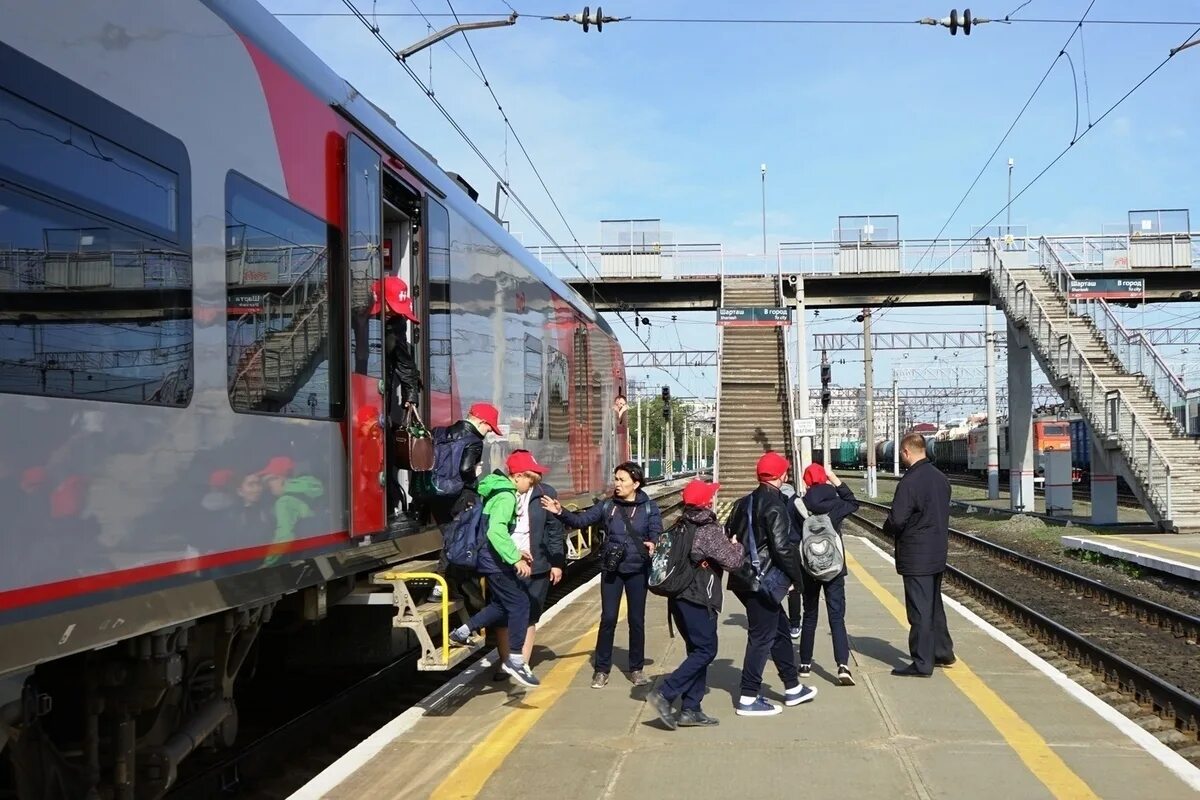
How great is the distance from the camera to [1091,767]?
6074 mm

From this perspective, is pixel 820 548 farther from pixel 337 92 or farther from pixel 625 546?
pixel 337 92

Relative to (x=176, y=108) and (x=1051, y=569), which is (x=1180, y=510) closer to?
(x=1051, y=569)

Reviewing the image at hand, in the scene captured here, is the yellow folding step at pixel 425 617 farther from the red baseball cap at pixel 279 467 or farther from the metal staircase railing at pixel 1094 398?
the metal staircase railing at pixel 1094 398

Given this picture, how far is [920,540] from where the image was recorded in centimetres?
871

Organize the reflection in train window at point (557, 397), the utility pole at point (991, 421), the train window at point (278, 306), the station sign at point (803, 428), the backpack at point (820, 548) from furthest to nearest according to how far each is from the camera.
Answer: the utility pole at point (991, 421) < the station sign at point (803, 428) < the reflection in train window at point (557, 397) < the backpack at point (820, 548) < the train window at point (278, 306)

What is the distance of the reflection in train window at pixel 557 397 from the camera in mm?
13492

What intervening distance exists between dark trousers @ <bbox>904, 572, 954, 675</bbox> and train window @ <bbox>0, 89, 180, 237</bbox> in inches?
235

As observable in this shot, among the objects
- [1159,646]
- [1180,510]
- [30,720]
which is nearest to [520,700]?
[30,720]

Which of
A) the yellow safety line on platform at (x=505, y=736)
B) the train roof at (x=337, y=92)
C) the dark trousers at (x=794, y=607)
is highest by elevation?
Result: the train roof at (x=337, y=92)

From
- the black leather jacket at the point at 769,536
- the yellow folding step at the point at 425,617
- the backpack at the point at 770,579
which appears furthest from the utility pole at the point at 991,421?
the yellow folding step at the point at 425,617

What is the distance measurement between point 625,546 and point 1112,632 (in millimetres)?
6603

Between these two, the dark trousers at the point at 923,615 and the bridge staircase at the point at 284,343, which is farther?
the dark trousers at the point at 923,615

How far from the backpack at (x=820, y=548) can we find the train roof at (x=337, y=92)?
3.61 m

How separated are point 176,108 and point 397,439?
116 inches
